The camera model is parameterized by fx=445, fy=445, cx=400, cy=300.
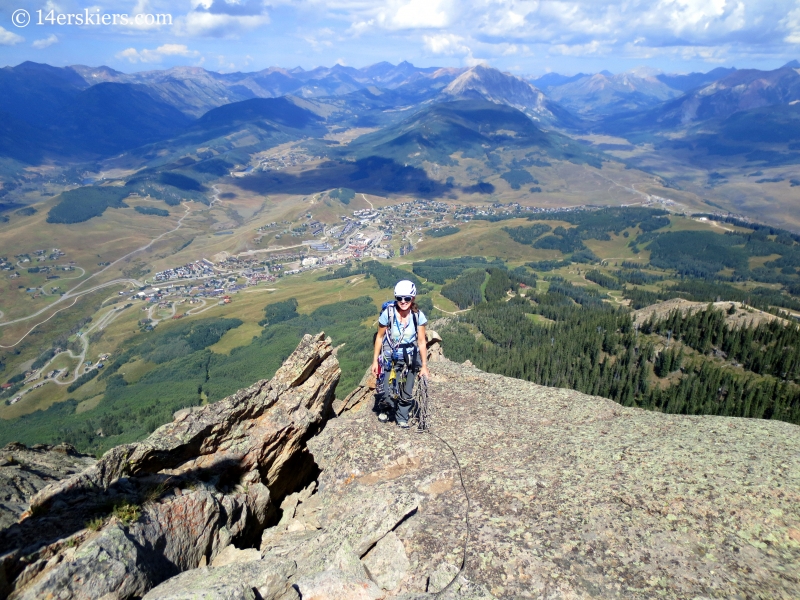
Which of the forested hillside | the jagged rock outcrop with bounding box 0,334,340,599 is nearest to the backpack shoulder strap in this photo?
the jagged rock outcrop with bounding box 0,334,340,599

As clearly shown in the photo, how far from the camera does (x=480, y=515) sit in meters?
13.0

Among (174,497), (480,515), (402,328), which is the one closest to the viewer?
(174,497)

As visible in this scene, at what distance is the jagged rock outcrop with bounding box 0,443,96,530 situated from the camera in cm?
1157

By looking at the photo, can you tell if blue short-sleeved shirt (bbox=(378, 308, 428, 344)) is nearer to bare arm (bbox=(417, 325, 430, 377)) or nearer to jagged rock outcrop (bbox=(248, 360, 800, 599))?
bare arm (bbox=(417, 325, 430, 377))

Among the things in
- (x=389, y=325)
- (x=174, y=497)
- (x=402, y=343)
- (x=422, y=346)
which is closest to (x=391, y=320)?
(x=389, y=325)

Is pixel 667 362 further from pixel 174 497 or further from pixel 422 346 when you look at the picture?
pixel 174 497

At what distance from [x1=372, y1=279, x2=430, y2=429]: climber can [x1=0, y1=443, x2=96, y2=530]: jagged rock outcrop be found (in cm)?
1043

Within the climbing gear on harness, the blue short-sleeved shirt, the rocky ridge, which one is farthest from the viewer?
the climbing gear on harness

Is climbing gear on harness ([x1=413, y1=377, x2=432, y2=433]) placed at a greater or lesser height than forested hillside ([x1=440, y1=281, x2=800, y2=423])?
greater

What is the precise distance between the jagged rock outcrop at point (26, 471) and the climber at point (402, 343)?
34.2ft

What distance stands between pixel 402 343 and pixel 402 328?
0.53 metres

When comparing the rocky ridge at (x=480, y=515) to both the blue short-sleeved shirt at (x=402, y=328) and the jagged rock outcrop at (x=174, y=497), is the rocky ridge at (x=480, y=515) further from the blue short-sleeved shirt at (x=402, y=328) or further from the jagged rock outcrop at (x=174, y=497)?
the blue short-sleeved shirt at (x=402, y=328)

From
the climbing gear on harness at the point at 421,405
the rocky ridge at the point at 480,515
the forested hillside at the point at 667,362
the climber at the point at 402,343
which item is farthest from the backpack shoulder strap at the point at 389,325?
the forested hillside at the point at 667,362

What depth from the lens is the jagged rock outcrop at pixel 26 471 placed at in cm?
1157
